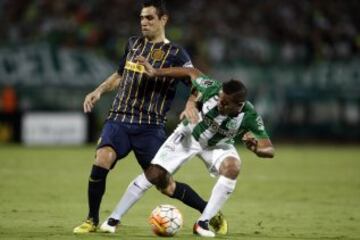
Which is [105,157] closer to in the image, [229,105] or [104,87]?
[104,87]

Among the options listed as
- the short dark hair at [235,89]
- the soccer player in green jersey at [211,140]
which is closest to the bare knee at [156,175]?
the soccer player in green jersey at [211,140]

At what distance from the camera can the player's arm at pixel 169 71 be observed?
777 centimetres

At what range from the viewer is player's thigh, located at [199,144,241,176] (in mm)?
7762

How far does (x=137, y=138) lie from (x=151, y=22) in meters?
1.16

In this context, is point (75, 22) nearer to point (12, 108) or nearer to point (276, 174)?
point (12, 108)

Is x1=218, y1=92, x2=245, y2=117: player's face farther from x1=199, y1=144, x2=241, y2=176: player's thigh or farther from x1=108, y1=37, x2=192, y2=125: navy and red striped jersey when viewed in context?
x1=108, y1=37, x2=192, y2=125: navy and red striped jersey

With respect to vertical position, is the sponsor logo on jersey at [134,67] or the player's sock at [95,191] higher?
the sponsor logo on jersey at [134,67]

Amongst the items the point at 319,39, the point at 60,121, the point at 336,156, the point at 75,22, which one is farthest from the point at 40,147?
the point at 319,39

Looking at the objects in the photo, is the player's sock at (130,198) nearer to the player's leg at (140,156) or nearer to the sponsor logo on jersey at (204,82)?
the player's leg at (140,156)

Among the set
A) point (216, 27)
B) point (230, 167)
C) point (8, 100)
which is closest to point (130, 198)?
point (230, 167)

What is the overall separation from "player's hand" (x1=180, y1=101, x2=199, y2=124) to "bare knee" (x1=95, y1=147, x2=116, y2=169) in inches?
32.2

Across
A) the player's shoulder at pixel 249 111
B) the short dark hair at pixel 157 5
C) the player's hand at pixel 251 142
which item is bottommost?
the player's hand at pixel 251 142

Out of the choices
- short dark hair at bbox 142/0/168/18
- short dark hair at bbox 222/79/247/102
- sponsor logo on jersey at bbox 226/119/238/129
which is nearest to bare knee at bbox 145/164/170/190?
sponsor logo on jersey at bbox 226/119/238/129

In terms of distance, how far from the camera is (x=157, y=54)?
26.8ft
